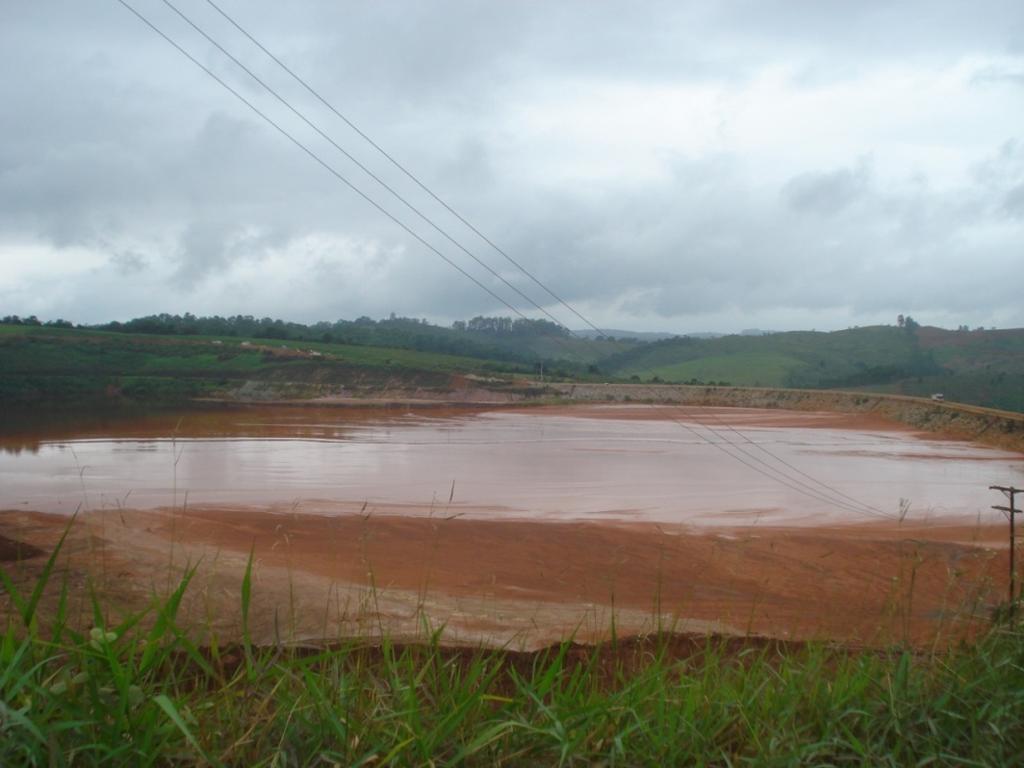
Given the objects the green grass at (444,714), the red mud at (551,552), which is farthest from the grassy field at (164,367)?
the green grass at (444,714)

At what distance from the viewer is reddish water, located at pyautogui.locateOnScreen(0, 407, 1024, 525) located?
14258mm

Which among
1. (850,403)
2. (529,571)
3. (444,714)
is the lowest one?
(529,571)

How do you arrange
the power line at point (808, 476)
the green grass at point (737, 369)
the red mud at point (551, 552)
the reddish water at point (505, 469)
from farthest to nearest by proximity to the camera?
the green grass at point (737, 369), the power line at point (808, 476), the reddish water at point (505, 469), the red mud at point (551, 552)

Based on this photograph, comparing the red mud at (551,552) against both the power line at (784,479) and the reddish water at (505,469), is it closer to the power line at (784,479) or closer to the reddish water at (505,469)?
the reddish water at (505,469)

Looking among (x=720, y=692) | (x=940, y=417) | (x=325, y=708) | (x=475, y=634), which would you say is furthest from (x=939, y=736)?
(x=940, y=417)

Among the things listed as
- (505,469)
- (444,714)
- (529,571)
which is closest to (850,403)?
(505,469)

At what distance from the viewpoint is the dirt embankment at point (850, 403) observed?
25.9 m

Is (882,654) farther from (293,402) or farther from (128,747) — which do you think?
(293,402)

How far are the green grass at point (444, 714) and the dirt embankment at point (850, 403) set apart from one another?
23172 mm

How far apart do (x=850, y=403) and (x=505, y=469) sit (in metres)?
24.4

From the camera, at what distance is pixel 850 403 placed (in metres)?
38.4

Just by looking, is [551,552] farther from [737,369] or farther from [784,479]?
[737,369]

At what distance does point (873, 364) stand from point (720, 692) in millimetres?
76525

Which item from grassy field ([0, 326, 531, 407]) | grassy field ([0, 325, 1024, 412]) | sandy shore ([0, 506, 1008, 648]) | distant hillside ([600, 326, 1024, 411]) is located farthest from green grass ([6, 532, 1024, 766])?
distant hillside ([600, 326, 1024, 411])
